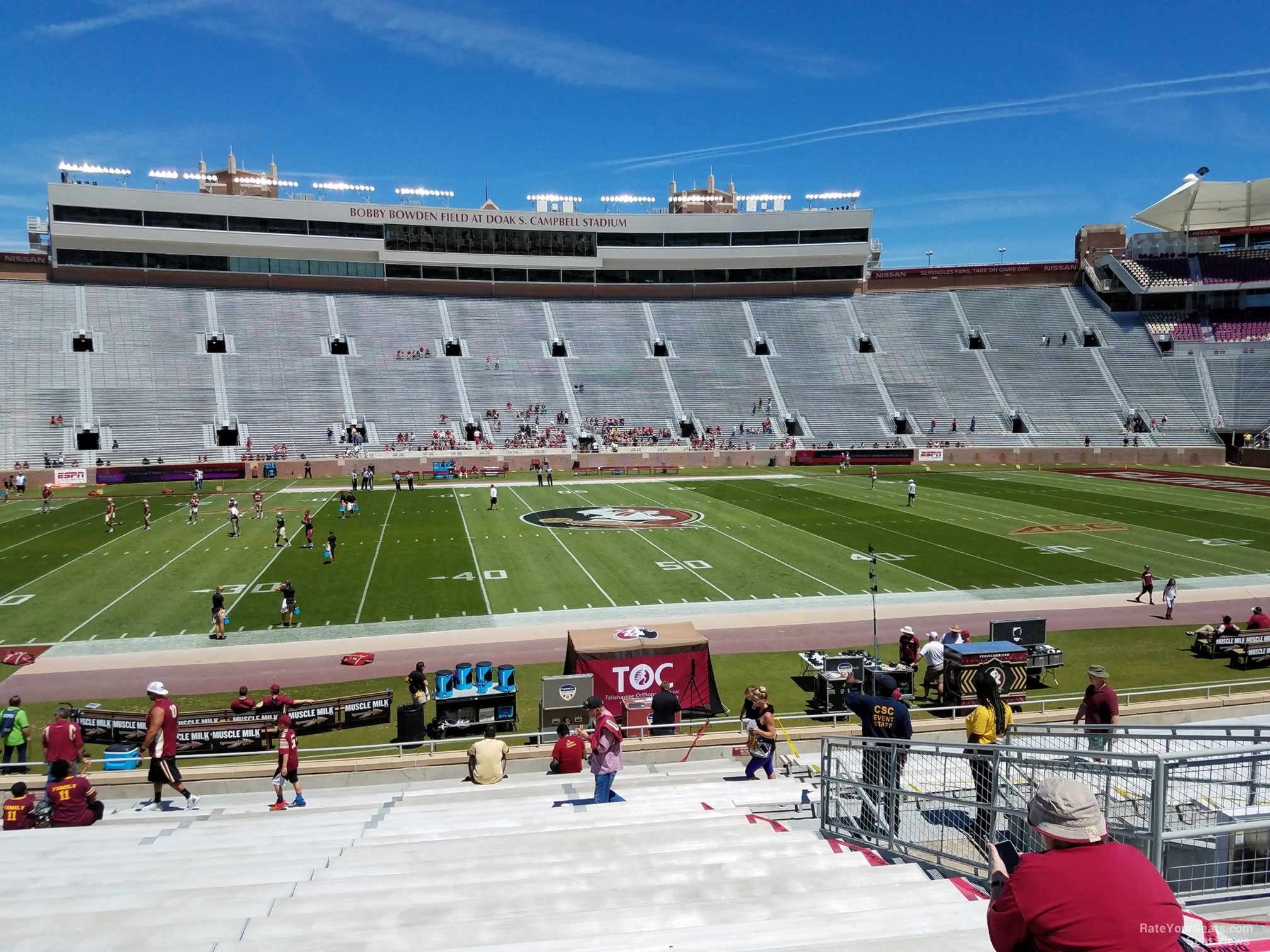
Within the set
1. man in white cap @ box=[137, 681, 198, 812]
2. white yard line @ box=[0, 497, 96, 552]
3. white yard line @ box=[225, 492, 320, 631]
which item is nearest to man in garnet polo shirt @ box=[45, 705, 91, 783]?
man in white cap @ box=[137, 681, 198, 812]

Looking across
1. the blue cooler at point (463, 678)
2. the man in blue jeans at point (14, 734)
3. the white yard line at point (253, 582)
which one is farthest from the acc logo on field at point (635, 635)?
the white yard line at point (253, 582)

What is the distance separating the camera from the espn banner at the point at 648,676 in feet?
50.8

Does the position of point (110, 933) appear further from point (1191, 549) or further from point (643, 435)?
point (643, 435)

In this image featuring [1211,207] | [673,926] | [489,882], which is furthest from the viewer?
[1211,207]

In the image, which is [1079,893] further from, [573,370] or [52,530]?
[573,370]

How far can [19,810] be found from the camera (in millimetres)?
9641

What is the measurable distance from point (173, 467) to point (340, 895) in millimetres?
51287

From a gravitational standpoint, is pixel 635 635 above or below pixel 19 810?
above

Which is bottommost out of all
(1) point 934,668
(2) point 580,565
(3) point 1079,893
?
(1) point 934,668

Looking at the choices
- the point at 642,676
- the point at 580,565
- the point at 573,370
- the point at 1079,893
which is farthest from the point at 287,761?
the point at 573,370

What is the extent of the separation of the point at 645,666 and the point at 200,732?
7.54 m

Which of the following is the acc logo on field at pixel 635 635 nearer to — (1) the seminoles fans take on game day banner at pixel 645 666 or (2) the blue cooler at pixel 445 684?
(1) the seminoles fans take on game day banner at pixel 645 666

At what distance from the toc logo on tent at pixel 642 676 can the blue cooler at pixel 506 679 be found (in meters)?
1.90

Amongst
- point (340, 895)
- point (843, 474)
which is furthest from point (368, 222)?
point (340, 895)
